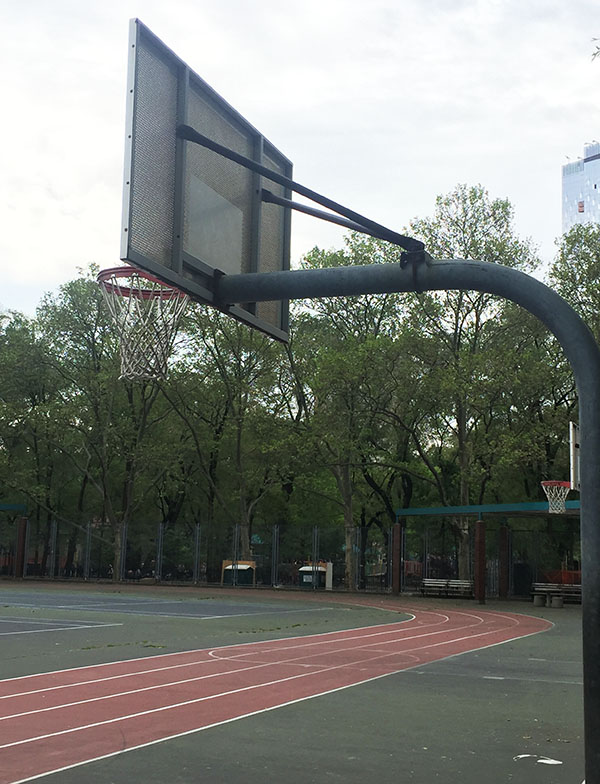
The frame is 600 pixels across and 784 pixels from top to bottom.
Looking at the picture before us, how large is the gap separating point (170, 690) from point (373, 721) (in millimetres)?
2913

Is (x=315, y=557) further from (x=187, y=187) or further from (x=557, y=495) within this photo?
(x=187, y=187)

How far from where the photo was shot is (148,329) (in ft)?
28.3

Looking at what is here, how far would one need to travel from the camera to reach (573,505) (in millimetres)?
30875

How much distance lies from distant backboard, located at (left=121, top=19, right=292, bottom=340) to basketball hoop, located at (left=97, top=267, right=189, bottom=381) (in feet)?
3.25

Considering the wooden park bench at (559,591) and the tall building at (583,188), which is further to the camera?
the tall building at (583,188)

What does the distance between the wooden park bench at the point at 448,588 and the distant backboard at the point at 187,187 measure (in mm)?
30645

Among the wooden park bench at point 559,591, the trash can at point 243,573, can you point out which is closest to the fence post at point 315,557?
the trash can at point 243,573

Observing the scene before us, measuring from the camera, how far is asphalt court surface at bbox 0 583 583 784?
7.32m

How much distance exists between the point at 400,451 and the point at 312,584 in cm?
793

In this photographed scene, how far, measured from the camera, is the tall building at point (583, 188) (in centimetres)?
14825

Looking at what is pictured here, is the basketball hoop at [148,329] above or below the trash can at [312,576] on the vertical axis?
above

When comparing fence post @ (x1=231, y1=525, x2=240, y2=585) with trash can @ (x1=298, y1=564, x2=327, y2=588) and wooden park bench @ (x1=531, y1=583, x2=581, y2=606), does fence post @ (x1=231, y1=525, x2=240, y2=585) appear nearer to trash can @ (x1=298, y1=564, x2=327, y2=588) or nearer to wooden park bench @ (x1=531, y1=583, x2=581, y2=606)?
trash can @ (x1=298, y1=564, x2=327, y2=588)

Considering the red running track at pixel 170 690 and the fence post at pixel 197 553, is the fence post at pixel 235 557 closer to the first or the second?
the fence post at pixel 197 553

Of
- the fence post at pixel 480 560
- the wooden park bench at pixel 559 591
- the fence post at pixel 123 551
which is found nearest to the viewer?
the fence post at pixel 480 560
